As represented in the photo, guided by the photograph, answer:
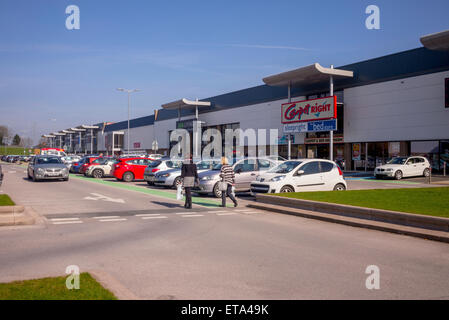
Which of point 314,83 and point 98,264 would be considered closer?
point 98,264

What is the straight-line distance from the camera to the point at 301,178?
51.6ft

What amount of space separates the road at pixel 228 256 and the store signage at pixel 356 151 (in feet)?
86.0

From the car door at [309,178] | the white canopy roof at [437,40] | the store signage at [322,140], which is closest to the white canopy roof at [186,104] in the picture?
the store signage at [322,140]

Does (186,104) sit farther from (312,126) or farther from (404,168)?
(404,168)

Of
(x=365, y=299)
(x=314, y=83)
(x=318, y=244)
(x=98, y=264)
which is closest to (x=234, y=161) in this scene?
(x=318, y=244)

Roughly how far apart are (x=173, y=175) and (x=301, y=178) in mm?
7478

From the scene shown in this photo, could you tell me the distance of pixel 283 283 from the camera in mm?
5547

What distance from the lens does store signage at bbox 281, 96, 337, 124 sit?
34.3 m

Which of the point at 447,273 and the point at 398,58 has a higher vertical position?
the point at 398,58

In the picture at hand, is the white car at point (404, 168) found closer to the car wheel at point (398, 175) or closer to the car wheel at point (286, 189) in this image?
the car wheel at point (398, 175)

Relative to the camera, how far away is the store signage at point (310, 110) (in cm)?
3427

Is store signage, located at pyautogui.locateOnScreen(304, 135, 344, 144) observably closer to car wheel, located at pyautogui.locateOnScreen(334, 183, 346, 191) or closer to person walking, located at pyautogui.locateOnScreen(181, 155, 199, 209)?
car wheel, located at pyautogui.locateOnScreen(334, 183, 346, 191)

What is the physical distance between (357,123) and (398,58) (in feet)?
20.4
